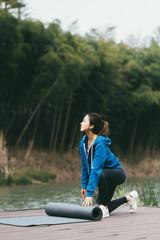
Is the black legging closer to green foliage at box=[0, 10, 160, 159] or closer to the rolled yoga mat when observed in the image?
the rolled yoga mat

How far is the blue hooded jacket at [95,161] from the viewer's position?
4.63 m

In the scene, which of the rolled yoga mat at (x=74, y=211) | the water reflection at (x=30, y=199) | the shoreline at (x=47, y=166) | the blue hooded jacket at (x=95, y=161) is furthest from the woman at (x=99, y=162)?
the shoreline at (x=47, y=166)

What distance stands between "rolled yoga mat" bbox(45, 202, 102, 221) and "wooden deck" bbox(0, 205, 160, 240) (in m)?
0.08

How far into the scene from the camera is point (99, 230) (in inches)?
154

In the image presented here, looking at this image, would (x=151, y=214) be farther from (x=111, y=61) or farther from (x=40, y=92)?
(x=111, y=61)

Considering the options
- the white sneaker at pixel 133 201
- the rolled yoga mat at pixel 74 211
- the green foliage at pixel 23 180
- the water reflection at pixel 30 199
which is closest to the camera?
the rolled yoga mat at pixel 74 211

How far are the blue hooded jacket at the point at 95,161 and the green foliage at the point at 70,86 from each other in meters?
8.92

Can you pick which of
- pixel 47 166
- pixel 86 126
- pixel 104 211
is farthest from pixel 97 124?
pixel 47 166

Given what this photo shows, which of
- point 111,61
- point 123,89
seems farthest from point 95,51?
point 123,89

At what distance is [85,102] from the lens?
16.8 metres

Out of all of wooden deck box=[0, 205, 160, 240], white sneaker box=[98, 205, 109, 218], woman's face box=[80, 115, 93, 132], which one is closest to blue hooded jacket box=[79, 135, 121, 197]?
woman's face box=[80, 115, 93, 132]

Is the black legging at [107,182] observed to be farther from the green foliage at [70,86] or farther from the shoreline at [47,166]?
the green foliage at [70,86]

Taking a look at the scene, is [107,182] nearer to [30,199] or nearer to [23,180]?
[30,199]

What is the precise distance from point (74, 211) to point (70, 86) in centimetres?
1052
